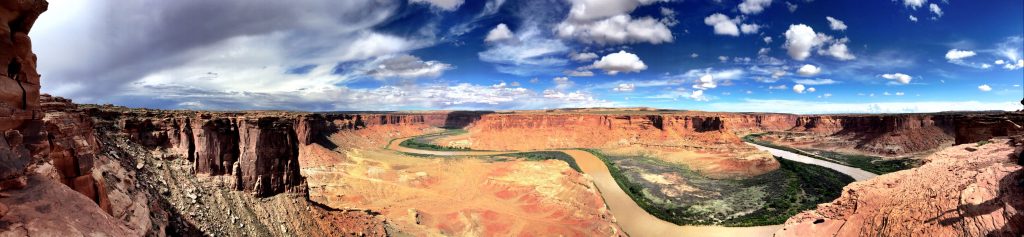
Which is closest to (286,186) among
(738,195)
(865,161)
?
(738,195)

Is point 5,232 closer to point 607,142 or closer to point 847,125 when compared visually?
point 607,142

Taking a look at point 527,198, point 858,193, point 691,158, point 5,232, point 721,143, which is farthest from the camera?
point 721,143

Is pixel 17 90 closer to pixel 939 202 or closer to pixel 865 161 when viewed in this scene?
pixel 939 202

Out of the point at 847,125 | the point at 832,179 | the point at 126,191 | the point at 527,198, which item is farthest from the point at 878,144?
the point at 126,191

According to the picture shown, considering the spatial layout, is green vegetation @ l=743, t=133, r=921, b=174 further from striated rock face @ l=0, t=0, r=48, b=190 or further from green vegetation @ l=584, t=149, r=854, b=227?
striated rock face @ l=0, t=0, r=48, b=190

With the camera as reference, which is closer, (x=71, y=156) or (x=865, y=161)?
(x=71, y=156)

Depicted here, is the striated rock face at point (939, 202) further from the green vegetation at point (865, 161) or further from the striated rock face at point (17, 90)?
the green vegetation at point (865, 161)
